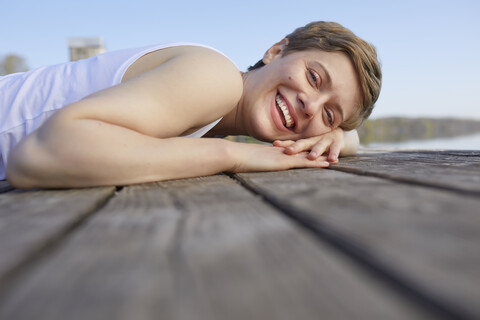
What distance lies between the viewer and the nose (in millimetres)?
1800

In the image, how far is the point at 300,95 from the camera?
71.4 inches

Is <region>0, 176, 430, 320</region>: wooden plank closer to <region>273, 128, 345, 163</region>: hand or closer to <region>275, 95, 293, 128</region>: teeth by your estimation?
<region>273, 128, 345, 163</region>: hand

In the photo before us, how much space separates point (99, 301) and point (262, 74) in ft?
5.67

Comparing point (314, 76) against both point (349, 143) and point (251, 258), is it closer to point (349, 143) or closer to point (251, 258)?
point (349, 143)

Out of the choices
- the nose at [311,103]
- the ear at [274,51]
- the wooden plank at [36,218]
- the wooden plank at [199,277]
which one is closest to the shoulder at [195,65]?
the nose at [311,103]

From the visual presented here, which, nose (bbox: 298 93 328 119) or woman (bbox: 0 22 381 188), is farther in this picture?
nose (bbox: 298 93 328 119)

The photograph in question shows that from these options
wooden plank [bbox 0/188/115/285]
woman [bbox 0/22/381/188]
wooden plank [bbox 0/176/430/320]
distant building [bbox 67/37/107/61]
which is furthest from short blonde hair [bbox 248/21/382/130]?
distant building [bbox 67/37/107/61]

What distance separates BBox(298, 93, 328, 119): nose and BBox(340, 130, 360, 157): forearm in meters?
0.34

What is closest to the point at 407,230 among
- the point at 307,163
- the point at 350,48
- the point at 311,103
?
the point at 307,163

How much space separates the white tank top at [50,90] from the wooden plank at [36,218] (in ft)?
1.90

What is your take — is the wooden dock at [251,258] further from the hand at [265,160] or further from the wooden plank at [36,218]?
the hand at [265,160]

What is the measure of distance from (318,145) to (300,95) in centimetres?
29

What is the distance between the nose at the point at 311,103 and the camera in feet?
5.90

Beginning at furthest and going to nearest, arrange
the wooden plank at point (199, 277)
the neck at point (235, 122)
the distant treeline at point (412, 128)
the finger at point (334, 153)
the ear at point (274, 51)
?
1. the distant treeline at point (412, 128)
2. the ear at point (274, 51)
3. the neck at point (235, 122)
4. the finger at point (334, 153)
5. the wooden plank at point (199, 277)
